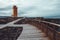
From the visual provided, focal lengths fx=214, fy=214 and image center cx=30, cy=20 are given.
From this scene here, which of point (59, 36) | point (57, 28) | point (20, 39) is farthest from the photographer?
point (20, 39)

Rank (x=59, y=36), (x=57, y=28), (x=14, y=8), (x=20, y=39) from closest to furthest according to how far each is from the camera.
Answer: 1. (x=59, y=36)
2. (x=57, y=28)
3. (x=20, y=39)
4. (x=14, y=8)

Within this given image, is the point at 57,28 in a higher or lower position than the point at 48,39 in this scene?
higher

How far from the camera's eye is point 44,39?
11.1m

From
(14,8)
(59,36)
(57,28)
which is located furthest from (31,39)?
(14,8)

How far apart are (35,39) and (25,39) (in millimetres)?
520

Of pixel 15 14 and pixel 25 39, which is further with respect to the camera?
pixel 15 14

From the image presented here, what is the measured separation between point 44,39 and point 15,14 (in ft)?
98.9

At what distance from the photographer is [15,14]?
134 feet

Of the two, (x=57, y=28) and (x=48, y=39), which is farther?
(x=48, y=39)

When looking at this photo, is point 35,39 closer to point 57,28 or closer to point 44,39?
point 44,39

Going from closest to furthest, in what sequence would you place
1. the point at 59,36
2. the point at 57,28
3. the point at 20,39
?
the point at 59,36 → the point at 57,28 → the point at 20,39

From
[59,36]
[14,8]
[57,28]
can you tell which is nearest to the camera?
[59,36]

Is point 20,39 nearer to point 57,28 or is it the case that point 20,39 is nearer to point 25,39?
point 25,39

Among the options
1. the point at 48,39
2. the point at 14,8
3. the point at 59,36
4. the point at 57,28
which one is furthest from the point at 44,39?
the point at 14,8
